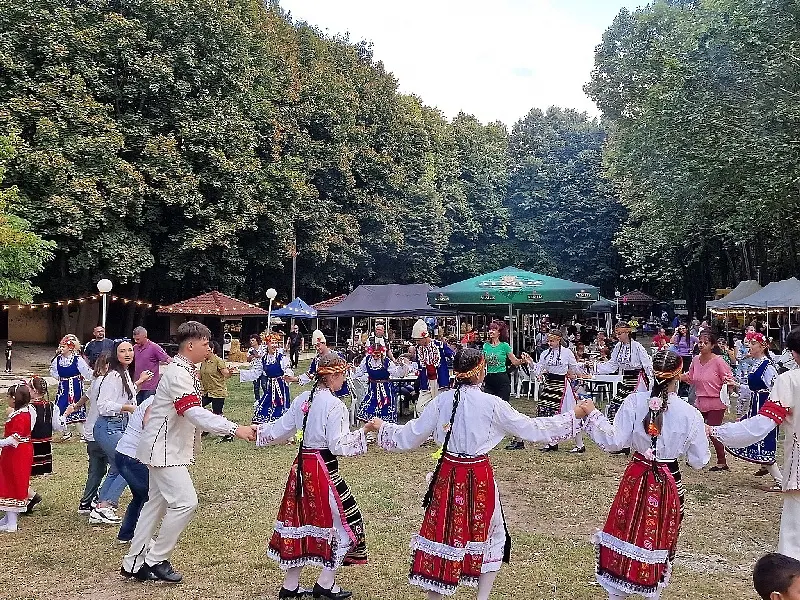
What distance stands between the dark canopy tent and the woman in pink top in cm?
919

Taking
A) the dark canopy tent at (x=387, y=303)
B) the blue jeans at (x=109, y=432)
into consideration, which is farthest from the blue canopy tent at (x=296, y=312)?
the blue jeans at (x=109, y=432)

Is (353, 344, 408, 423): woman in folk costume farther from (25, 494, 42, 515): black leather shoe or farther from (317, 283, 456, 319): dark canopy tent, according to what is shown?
(25, 494, 42, 515): black leather shoe

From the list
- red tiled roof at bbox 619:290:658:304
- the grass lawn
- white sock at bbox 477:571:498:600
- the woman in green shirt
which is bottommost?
the grass lawn

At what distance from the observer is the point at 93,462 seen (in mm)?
7746

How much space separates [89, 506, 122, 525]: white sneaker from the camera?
762 cm

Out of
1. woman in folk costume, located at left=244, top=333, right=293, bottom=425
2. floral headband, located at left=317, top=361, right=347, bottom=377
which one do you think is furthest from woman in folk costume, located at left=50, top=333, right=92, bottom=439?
floral headband, located at left=317, top=361, right=347, bottom=377

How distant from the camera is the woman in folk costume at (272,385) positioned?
1356 cm

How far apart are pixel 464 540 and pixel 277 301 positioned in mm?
30784

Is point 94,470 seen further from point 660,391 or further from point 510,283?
point 510,283

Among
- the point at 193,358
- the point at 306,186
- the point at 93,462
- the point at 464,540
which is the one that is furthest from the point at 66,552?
the point at 306,186

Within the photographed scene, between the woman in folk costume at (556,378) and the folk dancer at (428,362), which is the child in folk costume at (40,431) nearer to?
the folk dancer at (428,362)

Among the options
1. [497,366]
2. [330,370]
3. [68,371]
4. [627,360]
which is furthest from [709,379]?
[68,371]

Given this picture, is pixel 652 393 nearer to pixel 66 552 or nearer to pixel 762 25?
pixel 66 552

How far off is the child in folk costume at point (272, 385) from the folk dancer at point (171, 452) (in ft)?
23.5
